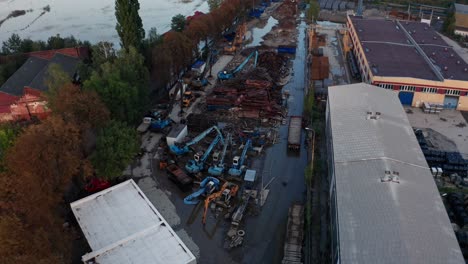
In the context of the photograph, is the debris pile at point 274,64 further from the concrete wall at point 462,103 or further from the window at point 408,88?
the concrete wall at point 462,103

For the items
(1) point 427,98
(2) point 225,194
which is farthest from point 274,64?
(2) point 225,194

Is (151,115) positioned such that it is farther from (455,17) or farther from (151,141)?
(455,17)

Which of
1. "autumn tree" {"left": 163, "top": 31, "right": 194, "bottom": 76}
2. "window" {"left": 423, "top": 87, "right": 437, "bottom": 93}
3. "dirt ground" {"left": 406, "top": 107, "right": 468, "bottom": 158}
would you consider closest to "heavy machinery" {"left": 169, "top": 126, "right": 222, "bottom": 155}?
"autumn tree" {"left": 163, "top": 31, "right": 194, "bottom": 76}

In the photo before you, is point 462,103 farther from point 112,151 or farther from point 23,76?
point 23,76

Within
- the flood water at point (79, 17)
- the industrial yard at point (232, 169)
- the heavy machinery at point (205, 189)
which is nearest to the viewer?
the industrial yard at point (232, 169)

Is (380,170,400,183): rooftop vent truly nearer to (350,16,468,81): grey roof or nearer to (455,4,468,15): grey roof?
(350,16,468,81): grey roof

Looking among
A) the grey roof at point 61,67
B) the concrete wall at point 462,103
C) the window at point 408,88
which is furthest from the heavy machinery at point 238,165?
the concrete wall at point 462,103
